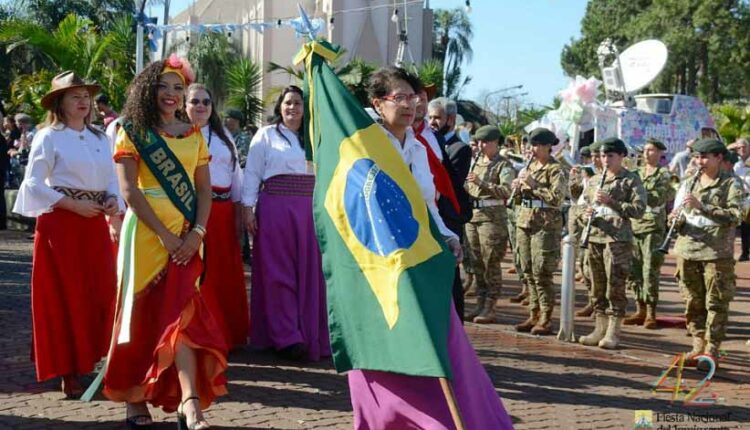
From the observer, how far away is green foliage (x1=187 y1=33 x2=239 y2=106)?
132 feet

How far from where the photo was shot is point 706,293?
25.7 ft

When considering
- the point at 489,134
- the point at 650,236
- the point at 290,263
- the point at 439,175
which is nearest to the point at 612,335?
the point at 650,236

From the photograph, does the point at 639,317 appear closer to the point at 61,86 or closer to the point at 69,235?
the point at 69,235

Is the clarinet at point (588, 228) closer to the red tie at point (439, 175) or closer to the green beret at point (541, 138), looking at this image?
the green beret at point (541, 138)

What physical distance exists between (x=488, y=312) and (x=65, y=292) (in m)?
5.02

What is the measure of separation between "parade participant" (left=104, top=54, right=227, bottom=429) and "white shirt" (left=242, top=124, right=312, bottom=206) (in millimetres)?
2160

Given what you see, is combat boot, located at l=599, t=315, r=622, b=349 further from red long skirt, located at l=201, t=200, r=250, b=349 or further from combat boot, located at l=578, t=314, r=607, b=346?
red long skirt, located at l=201, t=200, r=250, b=349

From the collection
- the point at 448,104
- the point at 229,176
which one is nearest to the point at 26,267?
the point at 229,176

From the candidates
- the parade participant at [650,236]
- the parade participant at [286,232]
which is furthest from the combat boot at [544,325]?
the parade participant at [286,232]

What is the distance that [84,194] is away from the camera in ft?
20.5

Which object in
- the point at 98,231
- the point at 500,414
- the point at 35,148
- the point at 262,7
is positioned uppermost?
the point at 262,7

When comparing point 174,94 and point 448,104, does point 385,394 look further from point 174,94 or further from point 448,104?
point 448,104

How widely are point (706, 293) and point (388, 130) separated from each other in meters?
4.12

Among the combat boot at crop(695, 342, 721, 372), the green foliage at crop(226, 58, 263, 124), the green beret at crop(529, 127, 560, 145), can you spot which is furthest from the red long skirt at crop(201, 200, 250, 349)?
the green foliage at crop(226, 58, 263, 124)
